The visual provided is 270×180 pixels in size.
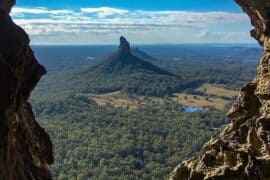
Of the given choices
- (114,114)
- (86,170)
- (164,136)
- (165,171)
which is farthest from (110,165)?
(114,114)

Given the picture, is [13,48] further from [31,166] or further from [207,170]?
[207,170]

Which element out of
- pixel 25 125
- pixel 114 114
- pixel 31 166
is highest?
pixel 25 125

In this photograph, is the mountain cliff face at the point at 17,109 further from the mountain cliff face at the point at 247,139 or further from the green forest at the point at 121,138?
the green forest at the point at 121,138

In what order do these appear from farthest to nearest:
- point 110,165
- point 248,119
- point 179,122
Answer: point 179,122 < point 110,165 < point 248,119

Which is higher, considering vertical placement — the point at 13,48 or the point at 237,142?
the point at 13,48

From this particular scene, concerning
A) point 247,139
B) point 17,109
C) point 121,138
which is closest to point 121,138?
point 121,138

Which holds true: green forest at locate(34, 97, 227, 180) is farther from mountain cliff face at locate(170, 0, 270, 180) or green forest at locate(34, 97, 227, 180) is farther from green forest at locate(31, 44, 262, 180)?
mountain cliff face at locate(170, 0, 270, 180)

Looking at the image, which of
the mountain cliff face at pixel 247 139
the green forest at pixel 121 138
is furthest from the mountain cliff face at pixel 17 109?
the green forest at pixel 121 138
